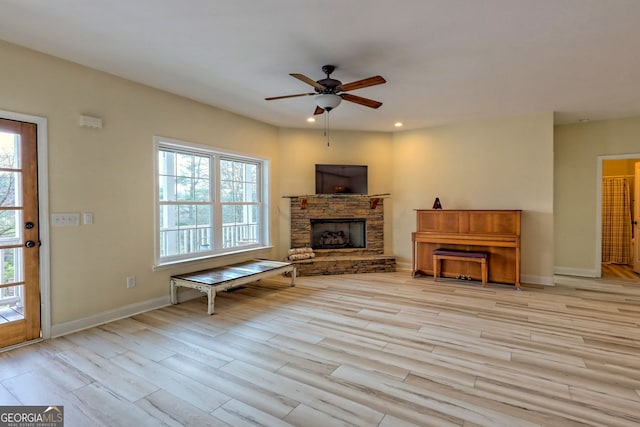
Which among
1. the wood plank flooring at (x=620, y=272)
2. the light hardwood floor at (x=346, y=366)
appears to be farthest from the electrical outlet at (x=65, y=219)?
the wood plank flooring at (x=620, y=272)

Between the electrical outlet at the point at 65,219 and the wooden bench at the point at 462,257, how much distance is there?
15.9 ft

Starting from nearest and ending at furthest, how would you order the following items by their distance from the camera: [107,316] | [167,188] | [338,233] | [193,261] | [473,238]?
[107,316]
[167,188]
[193,261]
[473,238]
[338,233]

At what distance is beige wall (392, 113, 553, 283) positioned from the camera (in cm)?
494

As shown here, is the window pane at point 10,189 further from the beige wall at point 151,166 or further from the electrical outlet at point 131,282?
the electrical outlet at point 131,282

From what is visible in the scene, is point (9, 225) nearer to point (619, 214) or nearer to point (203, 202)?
point (203, 202)

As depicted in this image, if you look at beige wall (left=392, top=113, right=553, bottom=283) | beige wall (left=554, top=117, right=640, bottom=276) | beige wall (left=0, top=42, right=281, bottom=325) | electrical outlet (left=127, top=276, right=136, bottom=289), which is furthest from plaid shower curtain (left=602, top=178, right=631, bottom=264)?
electrical outlet (left=127, top=276, right=136, bottom=289)

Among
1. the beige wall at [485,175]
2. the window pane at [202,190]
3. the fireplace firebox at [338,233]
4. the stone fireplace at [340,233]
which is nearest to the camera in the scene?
the window pane at [202,190]

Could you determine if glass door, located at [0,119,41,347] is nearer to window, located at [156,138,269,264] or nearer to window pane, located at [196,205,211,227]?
window, located at [156,138,269,264]

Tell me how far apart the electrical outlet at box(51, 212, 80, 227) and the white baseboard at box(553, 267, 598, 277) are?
7.36m

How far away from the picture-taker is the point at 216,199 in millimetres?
4836

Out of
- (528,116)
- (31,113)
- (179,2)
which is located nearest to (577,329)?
(528,116)

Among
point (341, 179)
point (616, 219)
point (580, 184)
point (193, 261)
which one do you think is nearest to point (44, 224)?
point (193, 261)

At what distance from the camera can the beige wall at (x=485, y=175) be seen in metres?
4.94

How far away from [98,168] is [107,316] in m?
1.61
